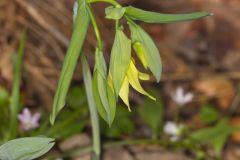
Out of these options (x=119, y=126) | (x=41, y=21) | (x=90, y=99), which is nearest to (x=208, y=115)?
(x=119, y=126)

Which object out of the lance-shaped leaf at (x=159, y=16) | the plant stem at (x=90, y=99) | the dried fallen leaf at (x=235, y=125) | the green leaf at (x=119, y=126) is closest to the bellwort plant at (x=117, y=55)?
the lance-shaped leaf at (x=159, y=16)

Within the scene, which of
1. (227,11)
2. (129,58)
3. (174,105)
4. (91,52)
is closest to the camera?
(129,58)

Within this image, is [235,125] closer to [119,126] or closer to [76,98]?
[119,126]

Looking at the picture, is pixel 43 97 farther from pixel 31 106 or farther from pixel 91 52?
pixel 91 52

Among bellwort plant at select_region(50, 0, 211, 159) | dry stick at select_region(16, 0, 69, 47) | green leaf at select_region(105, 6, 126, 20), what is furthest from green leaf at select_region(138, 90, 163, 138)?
green leaf at select_region(105, 6, 126, 20)

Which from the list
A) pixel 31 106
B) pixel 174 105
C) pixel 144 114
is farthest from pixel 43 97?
pixel 174 105

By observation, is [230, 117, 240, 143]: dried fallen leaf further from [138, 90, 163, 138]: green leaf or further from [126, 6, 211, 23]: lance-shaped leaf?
[126, 6, 211, 23]: lance-shaped leaf
